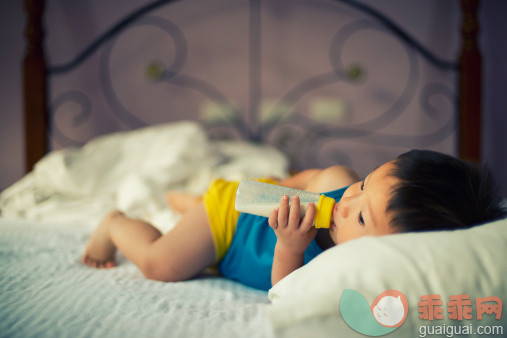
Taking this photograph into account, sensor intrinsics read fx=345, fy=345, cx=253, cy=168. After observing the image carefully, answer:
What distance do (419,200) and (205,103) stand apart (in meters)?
1.39

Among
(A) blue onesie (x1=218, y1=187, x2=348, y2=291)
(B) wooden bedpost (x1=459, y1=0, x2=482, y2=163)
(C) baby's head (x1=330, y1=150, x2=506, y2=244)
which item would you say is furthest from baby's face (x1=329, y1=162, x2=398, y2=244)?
(B) wooden bedpost (x1=459, y1=0, x2=482, y2=163)

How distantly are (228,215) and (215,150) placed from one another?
59 centimetres

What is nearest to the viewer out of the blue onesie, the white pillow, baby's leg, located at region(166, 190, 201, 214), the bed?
the white pillow

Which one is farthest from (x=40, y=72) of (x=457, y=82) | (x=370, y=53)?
(x=457, y=82)

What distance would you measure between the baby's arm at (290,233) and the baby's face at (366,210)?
0.16ft

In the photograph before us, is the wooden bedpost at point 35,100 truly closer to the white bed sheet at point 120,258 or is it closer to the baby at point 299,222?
the white bed sheet at point 120,258

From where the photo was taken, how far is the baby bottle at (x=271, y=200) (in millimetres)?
576

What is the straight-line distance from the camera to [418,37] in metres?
1.74

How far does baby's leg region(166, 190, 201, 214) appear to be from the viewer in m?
1.04

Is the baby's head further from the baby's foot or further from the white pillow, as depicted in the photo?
the baby's foot

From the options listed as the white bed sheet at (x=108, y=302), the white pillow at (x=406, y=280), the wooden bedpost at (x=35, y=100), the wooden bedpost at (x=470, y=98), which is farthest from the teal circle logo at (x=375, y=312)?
the wooden bedpost at (x=35, y=100)

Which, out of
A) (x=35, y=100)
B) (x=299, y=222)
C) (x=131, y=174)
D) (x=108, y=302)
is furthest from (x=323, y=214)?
(x=35, y=100)

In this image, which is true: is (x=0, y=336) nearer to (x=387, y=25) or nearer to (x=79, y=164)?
(x=79, y=164)

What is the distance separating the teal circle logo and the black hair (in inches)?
5.3
